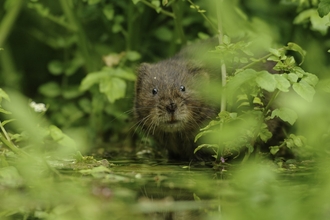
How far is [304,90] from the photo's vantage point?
12.4ft

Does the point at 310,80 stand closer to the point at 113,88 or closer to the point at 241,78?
the point at 241,78

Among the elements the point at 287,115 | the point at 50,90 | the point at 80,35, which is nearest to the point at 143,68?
the point at 80,35

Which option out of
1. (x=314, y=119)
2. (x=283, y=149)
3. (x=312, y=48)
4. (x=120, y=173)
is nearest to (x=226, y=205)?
(x=120, y=173)

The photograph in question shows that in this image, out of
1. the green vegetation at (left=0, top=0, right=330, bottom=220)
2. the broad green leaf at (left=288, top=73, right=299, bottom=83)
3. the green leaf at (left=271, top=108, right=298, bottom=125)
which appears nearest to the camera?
the green vegetation at (left=0, top=0, right=330, bottom=220)

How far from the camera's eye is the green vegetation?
328 cm

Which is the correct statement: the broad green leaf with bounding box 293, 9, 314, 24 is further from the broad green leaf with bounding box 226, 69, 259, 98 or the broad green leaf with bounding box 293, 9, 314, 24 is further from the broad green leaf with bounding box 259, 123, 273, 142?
the broad green leaf with bounding box 226, 69, 259, 98

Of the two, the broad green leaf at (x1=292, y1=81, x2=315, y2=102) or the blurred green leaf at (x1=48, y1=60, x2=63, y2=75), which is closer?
the broad green leaf at (x1=292, y1=81, x2=315, y2=102)

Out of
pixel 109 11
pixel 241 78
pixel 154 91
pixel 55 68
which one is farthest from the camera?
pixel 55 68

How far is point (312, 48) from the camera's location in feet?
19.8

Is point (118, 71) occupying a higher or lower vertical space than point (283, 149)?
higher

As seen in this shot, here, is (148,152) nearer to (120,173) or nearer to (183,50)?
(183,50)

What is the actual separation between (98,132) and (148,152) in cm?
82

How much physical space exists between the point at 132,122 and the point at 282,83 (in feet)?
6.82

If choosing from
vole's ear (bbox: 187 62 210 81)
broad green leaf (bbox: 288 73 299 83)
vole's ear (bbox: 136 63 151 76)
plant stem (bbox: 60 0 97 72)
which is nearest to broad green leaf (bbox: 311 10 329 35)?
vole's ear (bbox: 187 62 210 81)
